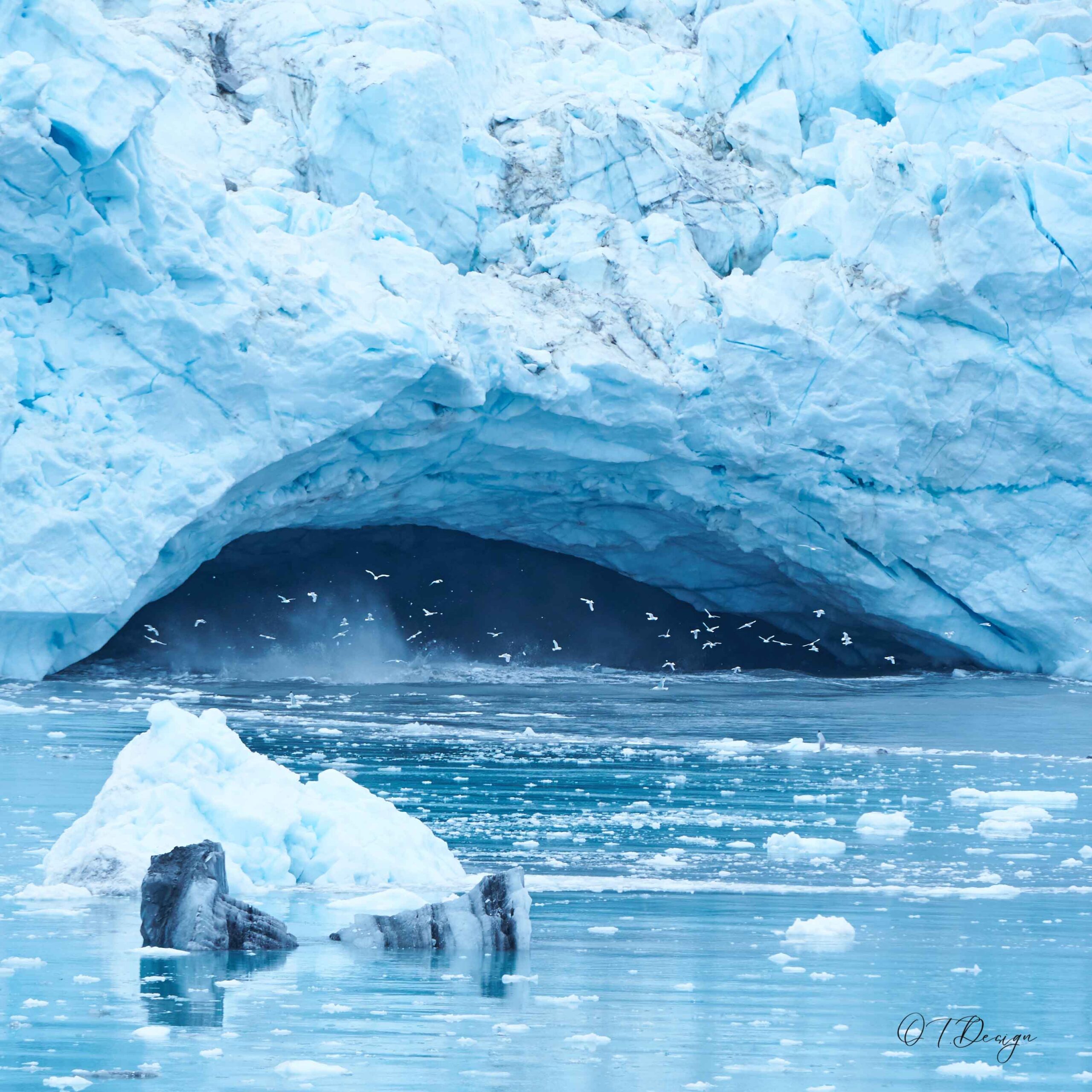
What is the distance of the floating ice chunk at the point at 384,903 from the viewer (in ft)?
19.4

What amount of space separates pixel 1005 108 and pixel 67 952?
16.2 m

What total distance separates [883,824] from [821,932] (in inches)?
127

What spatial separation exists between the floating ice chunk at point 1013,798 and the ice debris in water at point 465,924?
202 inches

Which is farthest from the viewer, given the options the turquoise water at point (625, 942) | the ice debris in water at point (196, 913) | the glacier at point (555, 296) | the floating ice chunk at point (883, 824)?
the glacier at point (555, 296)

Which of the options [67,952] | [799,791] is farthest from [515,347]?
[67,952]

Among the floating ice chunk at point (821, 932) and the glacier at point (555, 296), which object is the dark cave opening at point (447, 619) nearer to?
the glacier at point (555, 296)

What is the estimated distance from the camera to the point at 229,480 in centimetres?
1579

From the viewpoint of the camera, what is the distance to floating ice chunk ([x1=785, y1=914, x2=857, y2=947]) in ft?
18.7

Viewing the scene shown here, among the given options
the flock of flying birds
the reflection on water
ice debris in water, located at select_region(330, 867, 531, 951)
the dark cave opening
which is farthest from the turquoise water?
the dark cave opening

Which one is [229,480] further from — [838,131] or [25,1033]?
[25,1033]

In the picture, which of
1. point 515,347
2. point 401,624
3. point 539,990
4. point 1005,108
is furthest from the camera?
point 401,624

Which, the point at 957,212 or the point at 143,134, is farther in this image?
the point at 957,212

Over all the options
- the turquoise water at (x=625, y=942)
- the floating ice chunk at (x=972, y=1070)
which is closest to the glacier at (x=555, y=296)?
the turquoise water at (x=625, y=942)

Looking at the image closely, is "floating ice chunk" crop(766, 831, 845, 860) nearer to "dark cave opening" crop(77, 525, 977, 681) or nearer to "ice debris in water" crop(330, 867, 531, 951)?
"ice debris in water" crop(330, 867, 531, 951)
